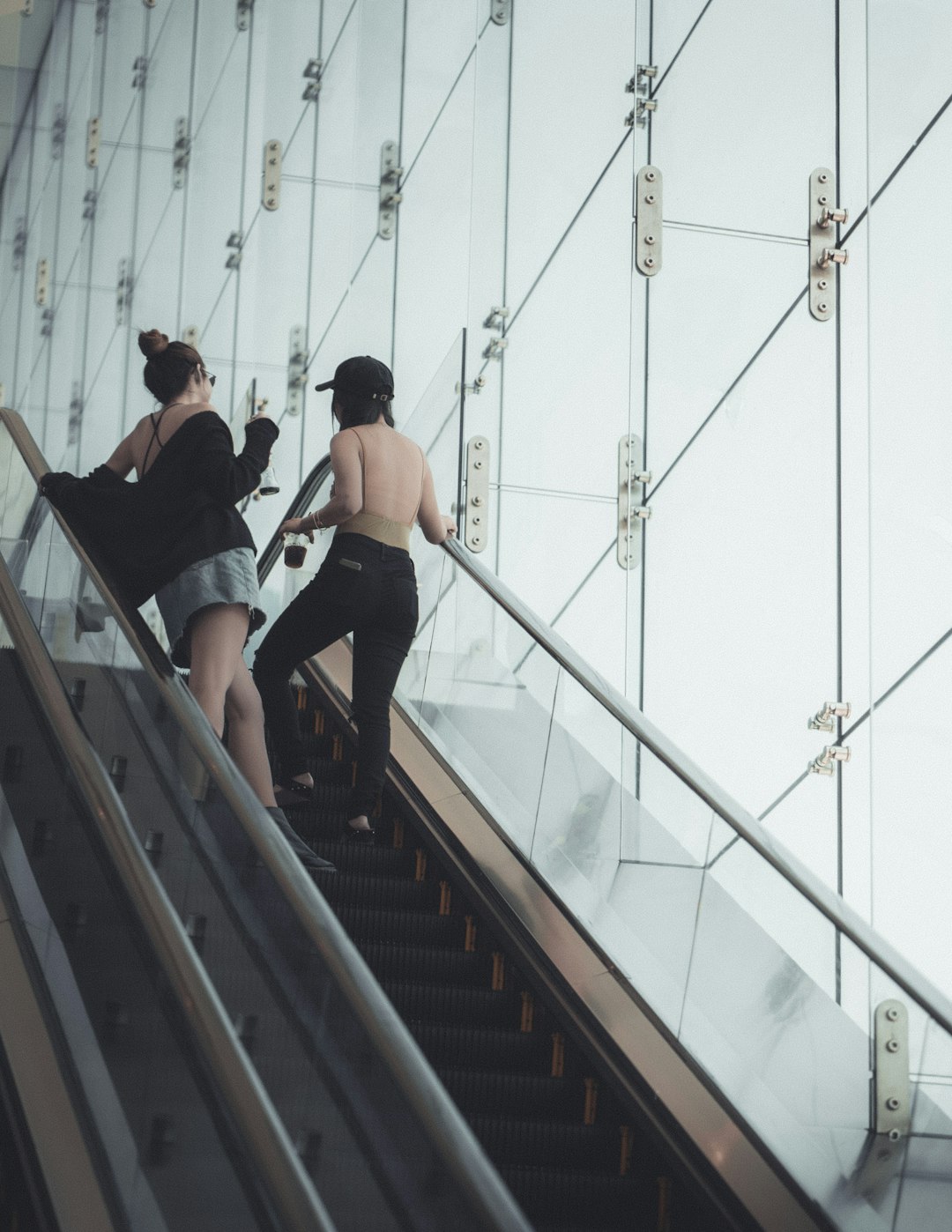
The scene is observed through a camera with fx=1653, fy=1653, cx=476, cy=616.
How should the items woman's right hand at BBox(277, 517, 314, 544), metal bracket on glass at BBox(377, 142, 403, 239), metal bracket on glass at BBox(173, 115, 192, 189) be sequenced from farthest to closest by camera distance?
1. metal bracket on glass at BBox(173, 115, 192, 189)
2. metal bracket on glass at BBox(377, 142, 403, 239)
3. woman's right hand at BBox(277, 517, 314, 544)

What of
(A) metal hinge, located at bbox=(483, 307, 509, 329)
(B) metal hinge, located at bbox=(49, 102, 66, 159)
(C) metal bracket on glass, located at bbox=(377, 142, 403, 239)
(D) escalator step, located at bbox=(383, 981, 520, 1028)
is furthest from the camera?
(B) metal hinge, located at bbox=(49, 102, 66, 159)

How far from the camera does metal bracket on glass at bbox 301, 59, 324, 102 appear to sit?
12203mm

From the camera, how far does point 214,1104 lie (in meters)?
2.85

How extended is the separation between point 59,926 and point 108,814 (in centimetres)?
32

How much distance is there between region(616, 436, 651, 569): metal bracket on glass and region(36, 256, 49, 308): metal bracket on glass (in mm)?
14978

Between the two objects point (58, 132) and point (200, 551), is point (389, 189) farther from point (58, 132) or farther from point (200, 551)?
point (58, 132)

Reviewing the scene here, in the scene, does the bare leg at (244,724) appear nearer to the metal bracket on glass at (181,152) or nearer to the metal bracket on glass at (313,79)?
the metal bracket on glass at (313,79)

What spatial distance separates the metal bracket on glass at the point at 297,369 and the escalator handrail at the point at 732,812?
575 centimetres

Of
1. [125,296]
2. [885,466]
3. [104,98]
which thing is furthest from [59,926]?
[104,98]

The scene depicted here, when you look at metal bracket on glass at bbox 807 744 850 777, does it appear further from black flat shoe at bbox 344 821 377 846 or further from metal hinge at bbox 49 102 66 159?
metal hinge at bbox 49 102 66 159

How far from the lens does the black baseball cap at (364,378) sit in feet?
17.2

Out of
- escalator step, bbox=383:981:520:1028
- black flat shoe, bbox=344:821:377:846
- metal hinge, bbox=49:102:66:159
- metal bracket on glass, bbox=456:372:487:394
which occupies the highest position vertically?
metal hinge, bbox=49:102:66:159

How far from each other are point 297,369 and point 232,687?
7.32 meters

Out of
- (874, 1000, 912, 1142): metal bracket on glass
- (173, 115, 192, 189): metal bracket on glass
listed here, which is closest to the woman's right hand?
(874, 1000, 912, 1142): metal bracket on glass
